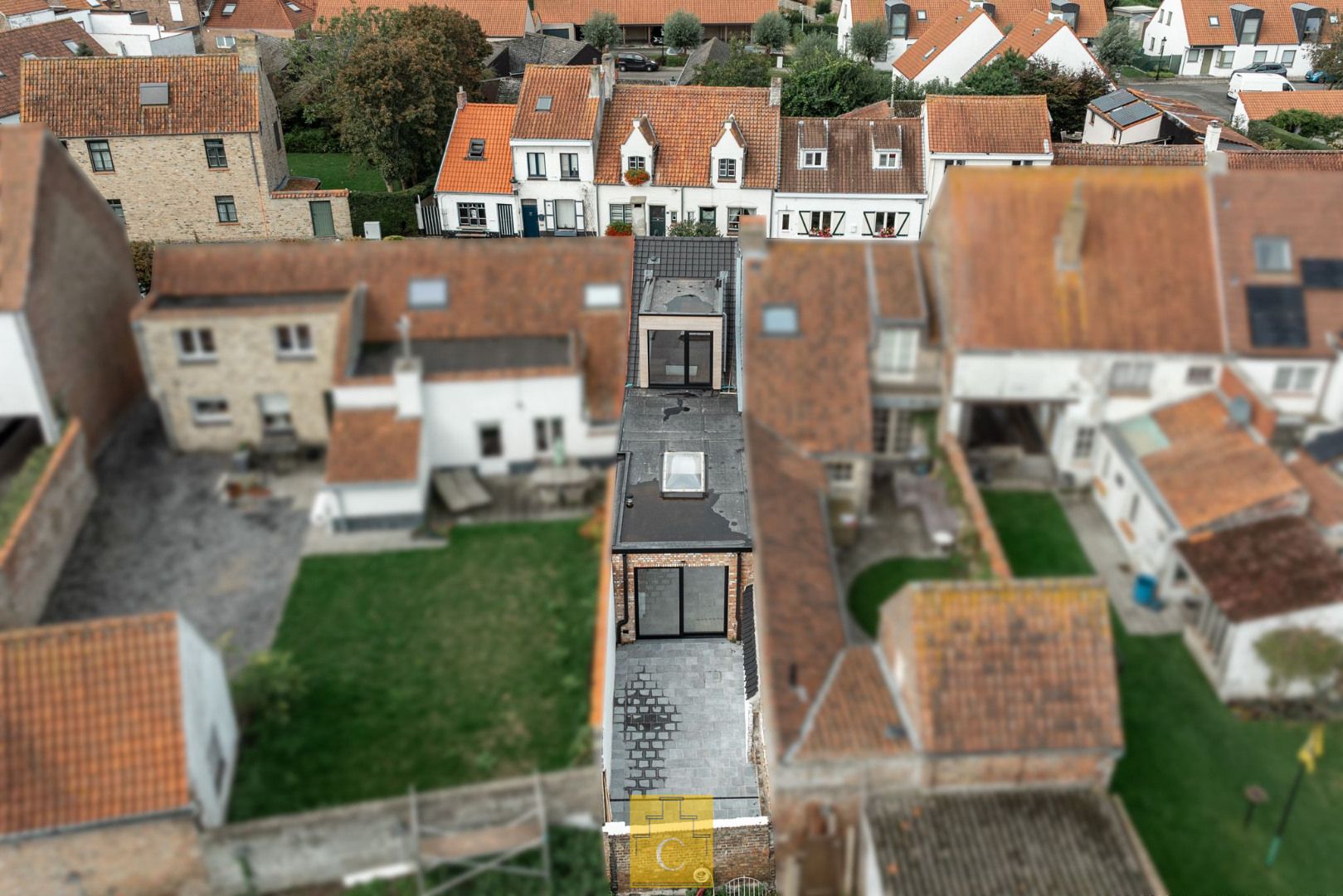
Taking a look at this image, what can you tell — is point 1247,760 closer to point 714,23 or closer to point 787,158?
point 787,158

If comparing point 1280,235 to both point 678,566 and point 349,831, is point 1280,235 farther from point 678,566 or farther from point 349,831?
point 349,831

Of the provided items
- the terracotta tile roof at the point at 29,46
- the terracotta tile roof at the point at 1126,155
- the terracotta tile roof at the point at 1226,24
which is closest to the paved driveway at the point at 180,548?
the terracotta tile roof at the point at 1126,155

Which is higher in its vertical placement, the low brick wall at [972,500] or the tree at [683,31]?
the tree at [683,31]

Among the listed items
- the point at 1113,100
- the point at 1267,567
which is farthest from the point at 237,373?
the point at 1113,100

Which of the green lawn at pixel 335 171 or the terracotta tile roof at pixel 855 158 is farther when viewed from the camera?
the green lawn at pixel 335 171

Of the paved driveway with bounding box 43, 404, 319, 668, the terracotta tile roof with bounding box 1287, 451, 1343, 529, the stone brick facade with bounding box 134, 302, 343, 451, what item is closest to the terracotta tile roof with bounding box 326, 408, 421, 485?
the stone brick facade with bounding box 134, 302, 343, 451

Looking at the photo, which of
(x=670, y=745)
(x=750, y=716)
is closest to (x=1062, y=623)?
(x=750, y=716)

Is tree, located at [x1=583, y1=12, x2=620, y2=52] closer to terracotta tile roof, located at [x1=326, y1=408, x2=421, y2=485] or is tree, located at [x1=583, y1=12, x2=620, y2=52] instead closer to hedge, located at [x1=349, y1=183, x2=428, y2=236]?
hedge, located at [x1=349, y1=183, x2=428, y2=236]

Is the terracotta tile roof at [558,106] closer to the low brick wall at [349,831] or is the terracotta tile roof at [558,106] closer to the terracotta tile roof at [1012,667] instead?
the terracotta tile roof at [1012,667]
